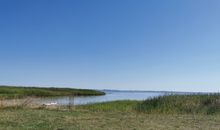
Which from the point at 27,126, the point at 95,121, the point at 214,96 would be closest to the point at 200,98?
the point at 214,96

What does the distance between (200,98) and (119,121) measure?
12618mm

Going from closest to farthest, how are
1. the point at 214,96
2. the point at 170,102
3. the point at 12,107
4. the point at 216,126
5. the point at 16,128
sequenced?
the point at 16,128 → the point at 216,126 → the point at 12,107 → the point at 170,102 → the point at 214,96

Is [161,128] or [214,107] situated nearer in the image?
[161,128]

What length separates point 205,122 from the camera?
40.1ft

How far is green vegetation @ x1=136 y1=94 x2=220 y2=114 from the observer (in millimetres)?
19237

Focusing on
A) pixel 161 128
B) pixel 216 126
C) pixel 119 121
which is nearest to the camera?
pixel 161 128

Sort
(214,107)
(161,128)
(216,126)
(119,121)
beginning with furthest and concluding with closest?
1. (214,107)
2. (119,121)
3. (216,126)
4. (161,128)

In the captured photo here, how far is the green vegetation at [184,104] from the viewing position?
1924 centimetres

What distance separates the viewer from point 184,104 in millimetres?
21281

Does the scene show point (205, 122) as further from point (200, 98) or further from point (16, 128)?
point (200, 98)

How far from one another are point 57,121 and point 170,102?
12105 mm

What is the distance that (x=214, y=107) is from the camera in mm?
19500

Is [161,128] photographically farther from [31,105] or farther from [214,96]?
[214,96]

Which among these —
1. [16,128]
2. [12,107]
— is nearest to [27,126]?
[16,128]
